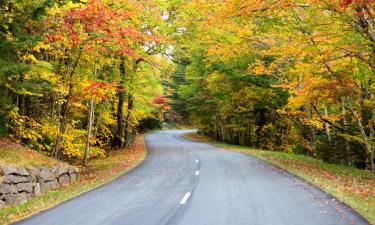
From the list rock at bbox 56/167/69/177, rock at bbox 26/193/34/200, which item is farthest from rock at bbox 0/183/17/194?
rock at bbox 56/167/69/177

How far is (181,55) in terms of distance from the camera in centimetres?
3244

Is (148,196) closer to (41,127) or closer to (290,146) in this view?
(41,127)

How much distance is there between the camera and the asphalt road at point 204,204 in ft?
30.5

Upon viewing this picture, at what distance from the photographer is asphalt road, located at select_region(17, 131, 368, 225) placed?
9.30 metres

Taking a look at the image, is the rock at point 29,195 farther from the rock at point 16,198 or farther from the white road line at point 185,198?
the white road line at point 185,198

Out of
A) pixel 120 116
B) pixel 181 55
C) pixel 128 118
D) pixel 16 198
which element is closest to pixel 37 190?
pixel 16 198

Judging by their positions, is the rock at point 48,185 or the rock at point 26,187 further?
the rock at point 48,185

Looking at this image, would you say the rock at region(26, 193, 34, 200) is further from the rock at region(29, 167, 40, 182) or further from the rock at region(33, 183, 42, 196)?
the rock at region(29, 167, 40, 182)

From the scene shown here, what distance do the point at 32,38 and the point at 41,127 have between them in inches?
297

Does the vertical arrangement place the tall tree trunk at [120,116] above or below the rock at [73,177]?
above

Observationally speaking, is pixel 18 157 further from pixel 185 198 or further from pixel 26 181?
pixel 185 198

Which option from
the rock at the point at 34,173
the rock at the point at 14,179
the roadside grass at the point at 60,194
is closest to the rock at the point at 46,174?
the rock at the point at 34,173

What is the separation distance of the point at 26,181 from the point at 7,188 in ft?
4.23

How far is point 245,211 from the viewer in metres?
10.2
